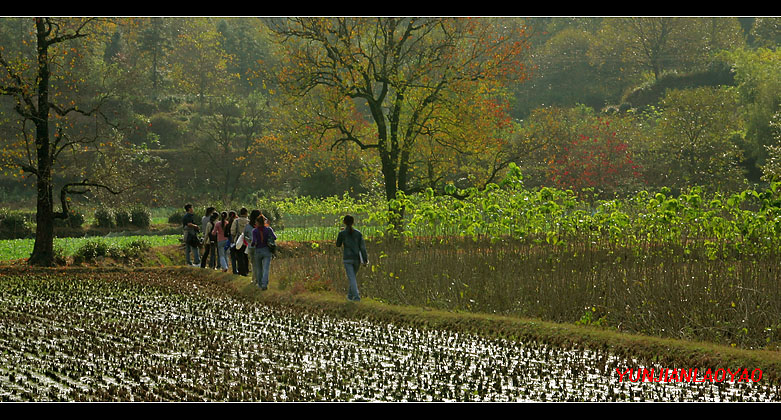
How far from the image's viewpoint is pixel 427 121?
35.7 m

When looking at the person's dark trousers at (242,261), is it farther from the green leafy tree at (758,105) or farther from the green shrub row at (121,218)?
the green leafy tree at (758,105)

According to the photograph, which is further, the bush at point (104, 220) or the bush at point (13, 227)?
the bush at point (104, 220)

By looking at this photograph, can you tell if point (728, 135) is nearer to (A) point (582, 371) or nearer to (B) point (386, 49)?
(B) point (386, 49)

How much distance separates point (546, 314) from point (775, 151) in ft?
102

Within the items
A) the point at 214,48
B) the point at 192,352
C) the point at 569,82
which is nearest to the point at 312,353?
the point at 192,352

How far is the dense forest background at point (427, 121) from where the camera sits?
119 feet

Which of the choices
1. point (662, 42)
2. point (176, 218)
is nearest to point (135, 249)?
point (176, 218)

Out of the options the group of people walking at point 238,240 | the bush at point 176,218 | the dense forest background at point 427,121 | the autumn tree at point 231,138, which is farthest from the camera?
the autumn tree at point 231,138

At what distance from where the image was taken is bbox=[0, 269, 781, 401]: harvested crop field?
1020 cm

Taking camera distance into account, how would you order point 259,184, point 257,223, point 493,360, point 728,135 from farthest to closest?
point 259,184
point 728,135
point 257,223
point 493,360

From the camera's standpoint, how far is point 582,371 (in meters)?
11.7

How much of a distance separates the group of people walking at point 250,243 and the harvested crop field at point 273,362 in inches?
57.1

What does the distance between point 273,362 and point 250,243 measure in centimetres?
947

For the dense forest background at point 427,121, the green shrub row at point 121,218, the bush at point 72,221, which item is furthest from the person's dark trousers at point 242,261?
the green shrub row at point 121,218
